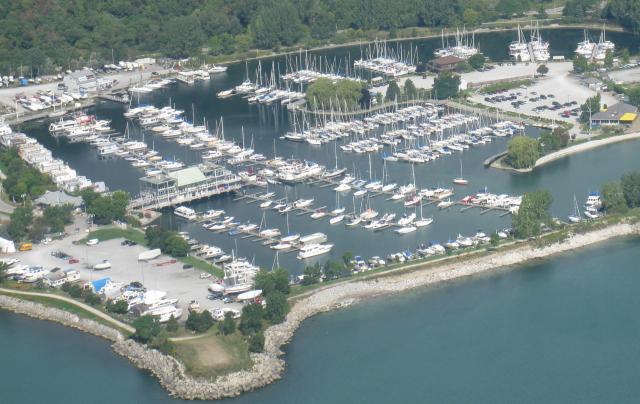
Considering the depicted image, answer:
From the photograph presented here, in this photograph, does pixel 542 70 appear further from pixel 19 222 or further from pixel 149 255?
pixel 19 222

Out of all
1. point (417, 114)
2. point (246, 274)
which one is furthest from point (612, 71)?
point (246, 274)

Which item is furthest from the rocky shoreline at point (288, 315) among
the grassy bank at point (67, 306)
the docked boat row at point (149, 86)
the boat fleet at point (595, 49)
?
the docked boat row at point (149, 86)

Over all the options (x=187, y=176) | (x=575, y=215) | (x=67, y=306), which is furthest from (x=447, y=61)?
(x=67, y=306)

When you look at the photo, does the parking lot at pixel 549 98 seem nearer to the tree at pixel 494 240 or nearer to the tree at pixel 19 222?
the tree at pixel 494 240

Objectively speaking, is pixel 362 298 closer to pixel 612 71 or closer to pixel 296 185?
pixel 296 185

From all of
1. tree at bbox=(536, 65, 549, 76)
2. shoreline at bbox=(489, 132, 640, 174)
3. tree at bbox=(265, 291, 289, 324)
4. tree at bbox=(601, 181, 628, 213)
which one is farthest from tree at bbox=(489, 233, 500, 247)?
tree at bbox=(536, 65, 549, 76)
